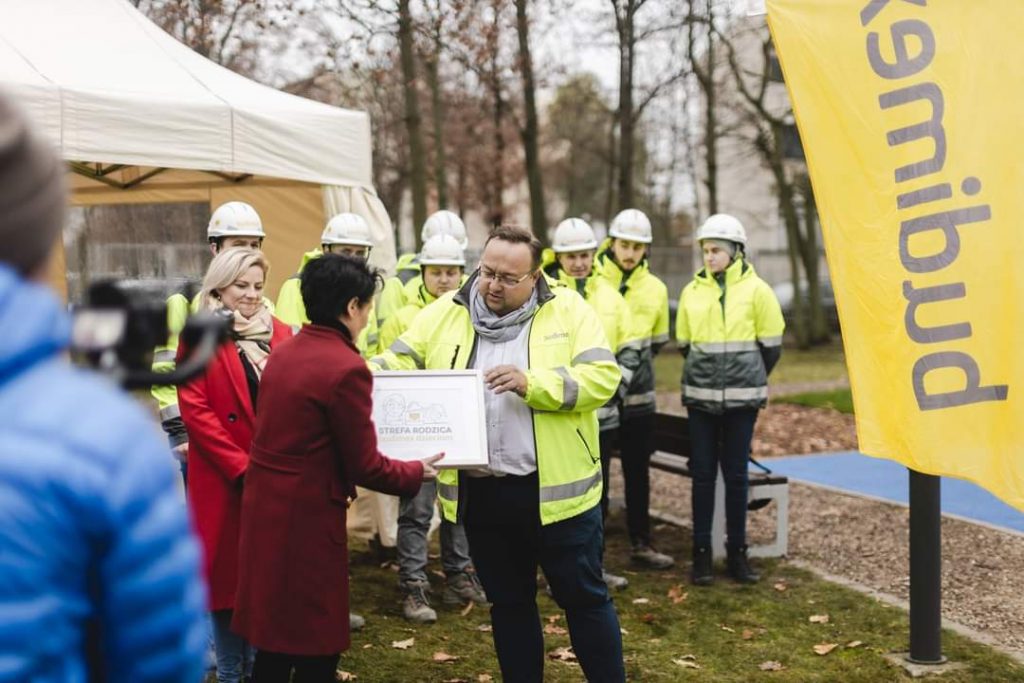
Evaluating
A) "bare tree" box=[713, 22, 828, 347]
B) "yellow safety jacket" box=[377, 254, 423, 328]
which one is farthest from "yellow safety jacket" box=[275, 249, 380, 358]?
"bare tree" box=[713, 22, 828, 347]

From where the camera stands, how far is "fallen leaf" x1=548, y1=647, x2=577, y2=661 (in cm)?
590

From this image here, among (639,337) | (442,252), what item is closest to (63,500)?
(442,252)

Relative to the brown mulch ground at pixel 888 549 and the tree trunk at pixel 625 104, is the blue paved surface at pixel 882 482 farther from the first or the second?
the tree trunk at pixel 625 104

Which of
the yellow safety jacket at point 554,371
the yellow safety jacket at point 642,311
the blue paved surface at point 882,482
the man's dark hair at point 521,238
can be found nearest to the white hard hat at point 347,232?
the yellow safety jacket at point 642,311

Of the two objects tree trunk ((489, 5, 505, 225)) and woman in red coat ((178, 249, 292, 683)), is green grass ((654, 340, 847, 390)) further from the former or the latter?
woman in red coat ((178, 249, 292, 683))

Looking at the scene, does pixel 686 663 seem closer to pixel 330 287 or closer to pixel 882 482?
pixel 330 287

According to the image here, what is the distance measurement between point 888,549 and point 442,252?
3837 millimetres

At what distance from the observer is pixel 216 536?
4590mm

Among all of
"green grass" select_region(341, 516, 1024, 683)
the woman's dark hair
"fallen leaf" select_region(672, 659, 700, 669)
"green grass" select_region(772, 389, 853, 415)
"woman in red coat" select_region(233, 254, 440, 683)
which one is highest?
the woman's dark hair

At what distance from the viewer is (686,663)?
5.81 metres

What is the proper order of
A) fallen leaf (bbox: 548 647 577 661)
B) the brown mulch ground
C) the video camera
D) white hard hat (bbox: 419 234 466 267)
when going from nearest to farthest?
the video camera
fallen leaf (bbox: 548 647 577 661)
the brown mulch ground
white hard hat (bbox: 419 234 466 267)

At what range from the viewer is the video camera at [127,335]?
175cm

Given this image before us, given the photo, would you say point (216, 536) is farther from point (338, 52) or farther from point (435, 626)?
point (338, 52)

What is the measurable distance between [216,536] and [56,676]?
3047 mm
